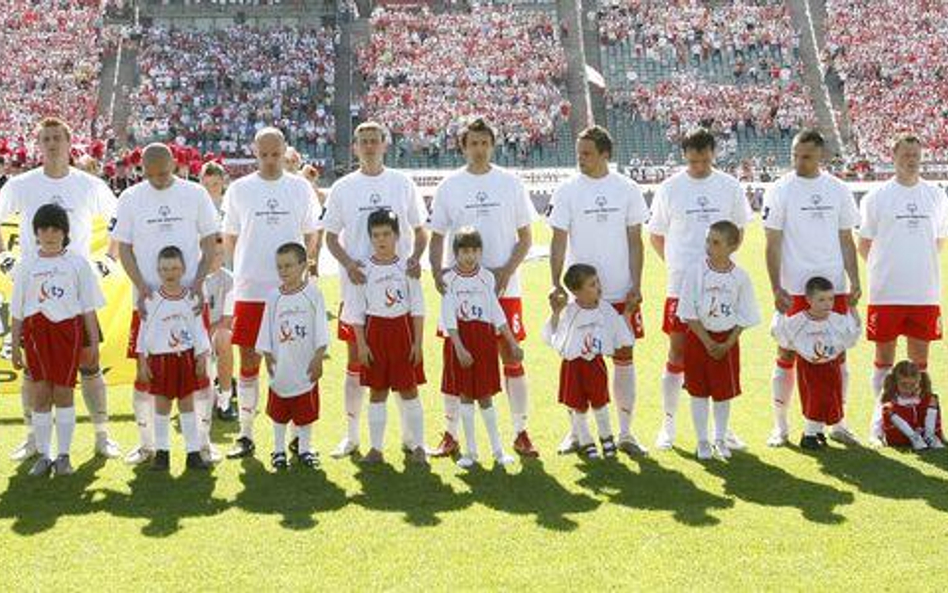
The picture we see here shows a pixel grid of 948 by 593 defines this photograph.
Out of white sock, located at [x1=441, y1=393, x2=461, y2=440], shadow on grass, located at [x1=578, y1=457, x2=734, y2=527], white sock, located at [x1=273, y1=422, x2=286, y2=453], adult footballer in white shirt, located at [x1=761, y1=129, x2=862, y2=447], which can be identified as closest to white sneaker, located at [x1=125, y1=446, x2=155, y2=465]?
white sock, located at [x1=273, y1=422, x2=286, y2=453]

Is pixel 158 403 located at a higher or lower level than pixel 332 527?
higher

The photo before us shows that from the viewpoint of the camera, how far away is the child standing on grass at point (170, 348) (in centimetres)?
796

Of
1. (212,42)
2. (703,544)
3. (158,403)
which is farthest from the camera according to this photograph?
(212,42)

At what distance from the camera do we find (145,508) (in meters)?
7.19

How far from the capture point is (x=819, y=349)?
27.8 feet

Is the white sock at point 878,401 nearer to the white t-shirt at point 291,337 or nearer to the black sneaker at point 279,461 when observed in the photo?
the white t-shirt at point 291,337

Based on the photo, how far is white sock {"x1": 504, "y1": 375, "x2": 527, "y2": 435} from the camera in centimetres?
847

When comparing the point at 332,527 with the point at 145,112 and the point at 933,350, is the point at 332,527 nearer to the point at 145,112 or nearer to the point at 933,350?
the point at 933,350

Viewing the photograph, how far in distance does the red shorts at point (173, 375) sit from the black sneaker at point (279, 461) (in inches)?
25.3

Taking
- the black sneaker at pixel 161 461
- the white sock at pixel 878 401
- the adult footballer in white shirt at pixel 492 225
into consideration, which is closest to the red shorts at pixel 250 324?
the black sneaker at pixel 161 461

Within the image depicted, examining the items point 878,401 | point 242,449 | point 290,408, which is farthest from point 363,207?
point 878,401

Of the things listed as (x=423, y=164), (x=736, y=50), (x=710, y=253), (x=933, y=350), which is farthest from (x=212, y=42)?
(x=710, y=253)

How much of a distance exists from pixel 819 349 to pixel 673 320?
947 millimetres

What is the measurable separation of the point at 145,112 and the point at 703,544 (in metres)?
42.0
